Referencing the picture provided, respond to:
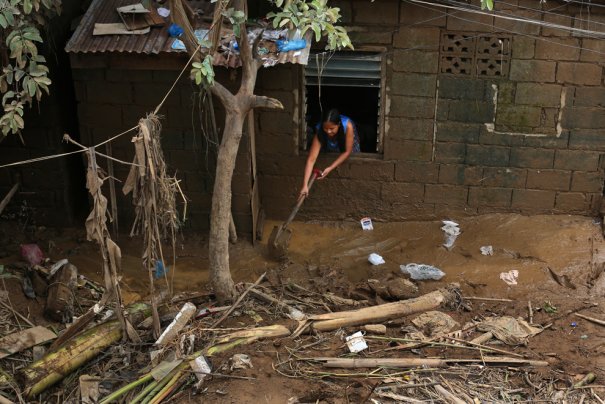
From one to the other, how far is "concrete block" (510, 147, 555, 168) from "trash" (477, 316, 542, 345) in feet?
7.40

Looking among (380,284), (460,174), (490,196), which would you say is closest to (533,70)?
(460,174)

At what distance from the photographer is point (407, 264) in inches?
277

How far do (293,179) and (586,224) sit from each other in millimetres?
3339

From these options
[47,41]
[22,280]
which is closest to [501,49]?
[47,41]

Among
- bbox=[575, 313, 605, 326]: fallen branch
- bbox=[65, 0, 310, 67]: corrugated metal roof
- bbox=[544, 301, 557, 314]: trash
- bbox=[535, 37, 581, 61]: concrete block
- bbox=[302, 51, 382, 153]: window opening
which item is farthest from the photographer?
bbox=[302, 51, 382, 153]: window opening

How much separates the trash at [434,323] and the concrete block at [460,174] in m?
2.25

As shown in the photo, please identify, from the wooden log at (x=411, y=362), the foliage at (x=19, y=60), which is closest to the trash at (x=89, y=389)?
the wooden log at (x=411, y=362)

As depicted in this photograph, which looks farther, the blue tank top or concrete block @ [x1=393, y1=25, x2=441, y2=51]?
the blue tank top

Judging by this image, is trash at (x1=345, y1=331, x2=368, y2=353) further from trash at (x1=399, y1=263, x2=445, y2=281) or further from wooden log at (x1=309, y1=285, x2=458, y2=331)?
trash at (x1=399, y1=263, x2=445, y2=281)

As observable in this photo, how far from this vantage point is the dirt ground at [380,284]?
16.0ft

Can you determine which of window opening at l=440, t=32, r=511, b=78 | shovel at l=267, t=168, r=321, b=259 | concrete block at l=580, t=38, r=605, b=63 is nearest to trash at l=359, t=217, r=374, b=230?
shovel at l=267, t=168, r=321, b=259

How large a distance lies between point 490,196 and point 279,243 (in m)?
2.49

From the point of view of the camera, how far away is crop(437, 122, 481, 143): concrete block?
730cm

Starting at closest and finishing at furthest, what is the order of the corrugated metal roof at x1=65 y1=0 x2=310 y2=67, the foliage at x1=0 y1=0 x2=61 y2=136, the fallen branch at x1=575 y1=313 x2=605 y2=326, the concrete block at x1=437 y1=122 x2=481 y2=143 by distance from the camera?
the foliage at x1=0 y1=0 x2=61 y2=136 < the fallen branch at x1=575 y1=313 x2=605 y2=326 < the corrugated metal roof at x1=65 y1=0 x2=310 y2=67 < the concrete block at x1=437 y1=122 x2=481 y2=143
